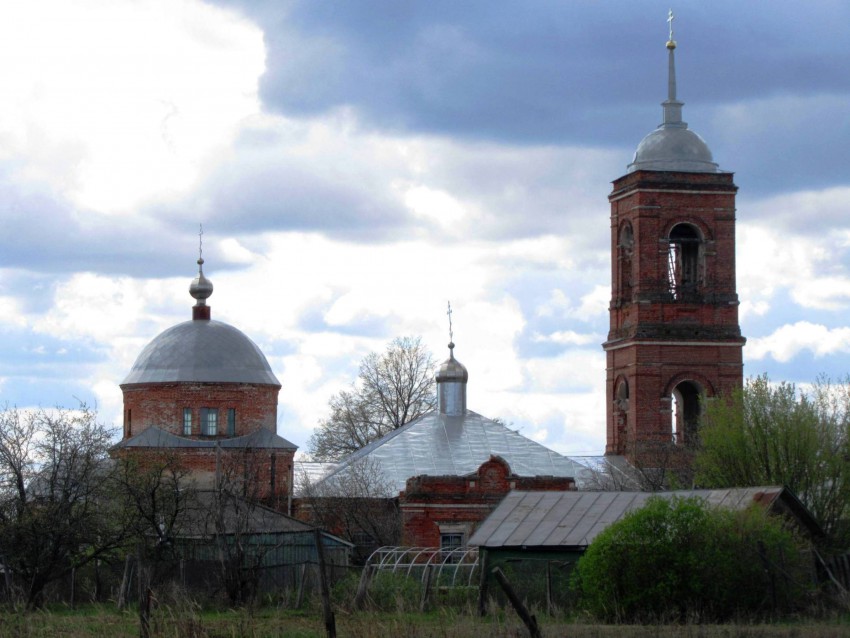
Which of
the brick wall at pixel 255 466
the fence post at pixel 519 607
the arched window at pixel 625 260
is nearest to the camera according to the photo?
the fence post at pixel 519 607

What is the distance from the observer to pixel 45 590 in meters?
30.6

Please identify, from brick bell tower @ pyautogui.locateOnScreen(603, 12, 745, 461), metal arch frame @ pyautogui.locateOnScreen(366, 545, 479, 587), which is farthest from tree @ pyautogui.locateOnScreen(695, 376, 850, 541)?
brick bell tower @ pyautogui.locateOnScreen(603, 12, 745, 461)

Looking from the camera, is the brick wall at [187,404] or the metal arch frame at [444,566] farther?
the brick wall at [187,404]

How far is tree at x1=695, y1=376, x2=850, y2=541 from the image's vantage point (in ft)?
112

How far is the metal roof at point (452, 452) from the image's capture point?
47.8 meters

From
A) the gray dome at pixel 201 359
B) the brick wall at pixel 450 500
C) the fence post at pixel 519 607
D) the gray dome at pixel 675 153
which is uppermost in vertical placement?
the gray dome at pixel 675 153

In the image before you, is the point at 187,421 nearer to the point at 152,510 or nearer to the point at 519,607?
the point at 152,510

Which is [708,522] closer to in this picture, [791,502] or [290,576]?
[791,502]

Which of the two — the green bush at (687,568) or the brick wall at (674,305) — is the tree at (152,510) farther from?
the brick wall at (674,305)

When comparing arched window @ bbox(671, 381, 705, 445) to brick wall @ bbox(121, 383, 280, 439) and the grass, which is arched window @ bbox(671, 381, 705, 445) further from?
the grass

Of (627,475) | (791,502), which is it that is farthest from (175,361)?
(791,502)

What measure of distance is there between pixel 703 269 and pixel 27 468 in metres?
26.3

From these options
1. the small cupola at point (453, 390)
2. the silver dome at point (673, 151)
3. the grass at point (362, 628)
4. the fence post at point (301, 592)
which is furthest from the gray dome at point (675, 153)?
the grass at point (362, 628)

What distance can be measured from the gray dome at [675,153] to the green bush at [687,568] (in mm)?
27740
